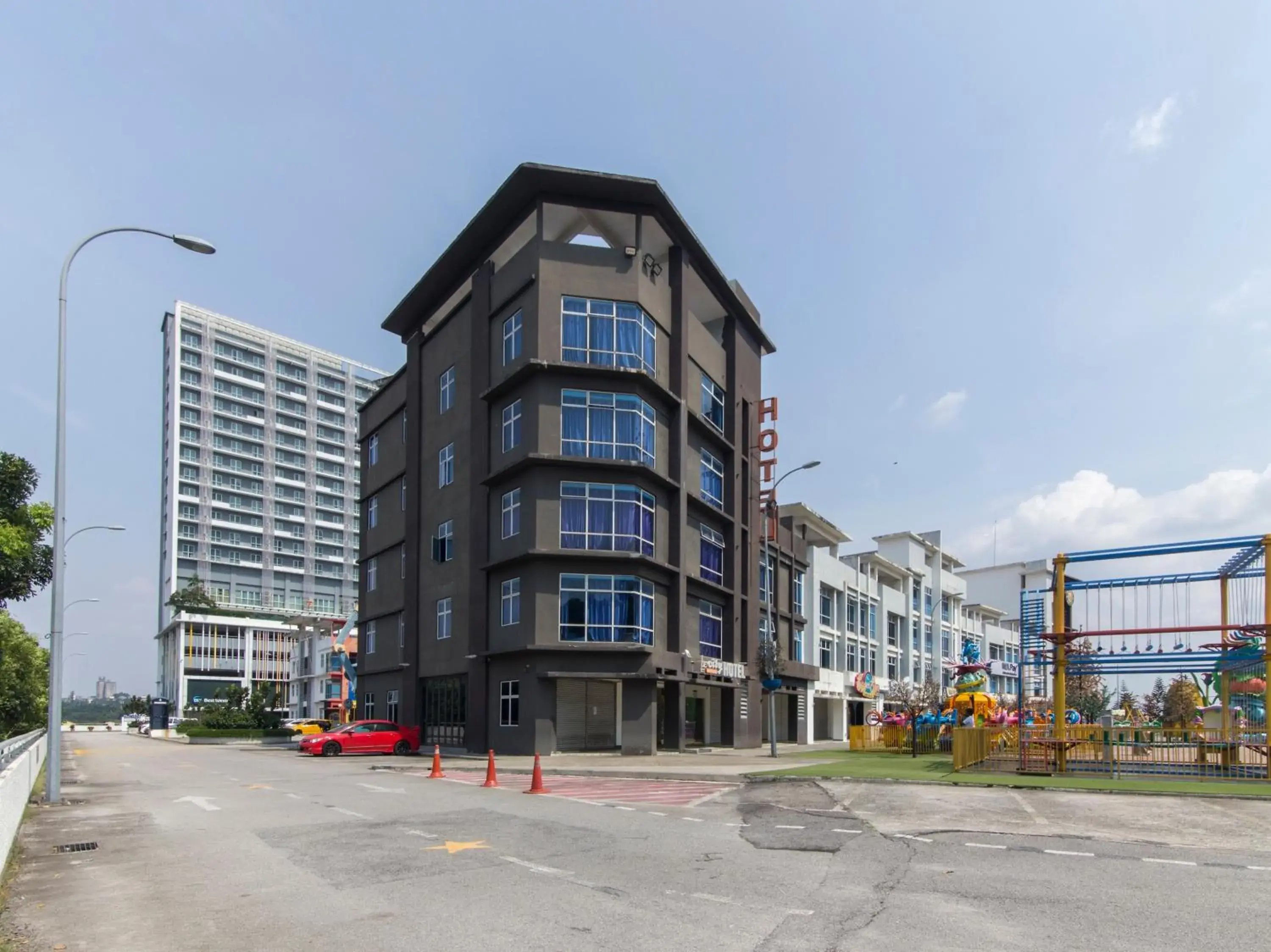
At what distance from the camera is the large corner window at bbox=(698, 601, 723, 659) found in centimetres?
4412

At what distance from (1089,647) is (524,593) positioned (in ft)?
64.3

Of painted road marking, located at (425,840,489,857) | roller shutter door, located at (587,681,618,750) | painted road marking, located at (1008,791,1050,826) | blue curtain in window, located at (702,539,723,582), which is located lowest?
roller shutter door, located at (587,681,618,750)

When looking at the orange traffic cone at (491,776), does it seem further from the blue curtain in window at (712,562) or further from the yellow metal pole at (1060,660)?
the blue curtain in window at (712,562)

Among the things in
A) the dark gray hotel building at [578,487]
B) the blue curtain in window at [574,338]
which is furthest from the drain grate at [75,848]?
the blue curtain in window at [574,338]

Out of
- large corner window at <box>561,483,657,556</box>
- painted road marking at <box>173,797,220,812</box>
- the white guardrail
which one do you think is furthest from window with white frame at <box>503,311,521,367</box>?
the white guardrail

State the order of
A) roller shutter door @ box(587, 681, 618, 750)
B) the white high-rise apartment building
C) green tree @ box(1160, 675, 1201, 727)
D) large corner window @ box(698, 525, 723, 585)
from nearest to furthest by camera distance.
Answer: roller shutter door @ box(587, 681, 618, 750) → large corner window @ box(698, 525, 723, 585) → green tree @ box(1160, 675, 1201, 727) → the white high-rise apartment building

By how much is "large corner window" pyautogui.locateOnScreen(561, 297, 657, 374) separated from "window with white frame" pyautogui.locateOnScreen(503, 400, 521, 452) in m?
3.18

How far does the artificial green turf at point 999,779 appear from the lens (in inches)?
767

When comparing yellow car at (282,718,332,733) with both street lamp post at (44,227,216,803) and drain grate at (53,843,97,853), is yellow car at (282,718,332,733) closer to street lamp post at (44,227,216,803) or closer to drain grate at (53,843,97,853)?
street lamp post at (44,227,216,803)

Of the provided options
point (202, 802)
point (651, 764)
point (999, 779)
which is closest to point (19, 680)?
point (202, 802)

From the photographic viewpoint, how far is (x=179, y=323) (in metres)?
136

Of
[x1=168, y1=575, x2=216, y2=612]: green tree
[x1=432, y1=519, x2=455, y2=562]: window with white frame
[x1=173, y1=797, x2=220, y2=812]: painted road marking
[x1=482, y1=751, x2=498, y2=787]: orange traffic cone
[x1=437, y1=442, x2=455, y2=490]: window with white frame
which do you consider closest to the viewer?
[x1=173, y1=797, x2=220, y2=812]: painted road marking

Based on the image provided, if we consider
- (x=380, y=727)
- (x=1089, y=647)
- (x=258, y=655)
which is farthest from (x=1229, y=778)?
(x=258, y=655)

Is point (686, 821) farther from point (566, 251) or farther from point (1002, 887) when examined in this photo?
point (566, 251)
